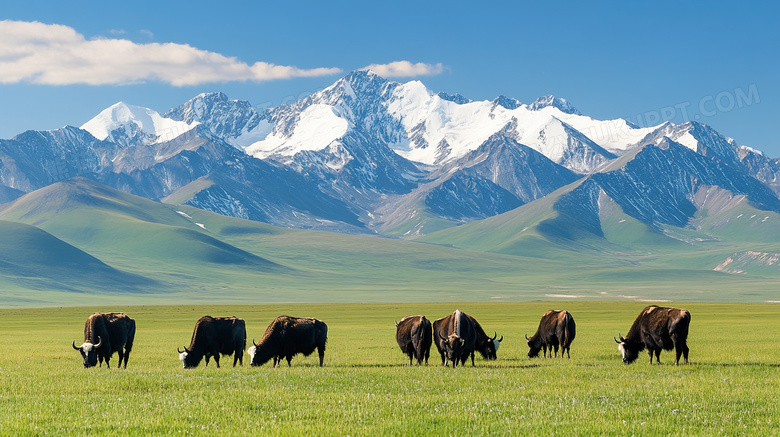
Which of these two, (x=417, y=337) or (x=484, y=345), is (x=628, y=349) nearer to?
(x=484, y=345)

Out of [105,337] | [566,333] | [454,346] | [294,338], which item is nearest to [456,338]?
[454,346]

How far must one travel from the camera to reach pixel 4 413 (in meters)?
17.5

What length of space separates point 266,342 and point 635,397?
1672 centimetres

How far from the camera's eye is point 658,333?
31484mm

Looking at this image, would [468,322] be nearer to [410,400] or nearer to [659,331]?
[659,331]

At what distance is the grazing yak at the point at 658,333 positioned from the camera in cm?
3056

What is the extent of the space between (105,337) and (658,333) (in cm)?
2341

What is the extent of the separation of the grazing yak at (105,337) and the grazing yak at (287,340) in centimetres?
552

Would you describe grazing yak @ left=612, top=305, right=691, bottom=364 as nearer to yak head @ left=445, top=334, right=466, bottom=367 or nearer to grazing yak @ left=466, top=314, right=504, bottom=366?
grazing yak @ left=466, top=314, right=504, bottom=366

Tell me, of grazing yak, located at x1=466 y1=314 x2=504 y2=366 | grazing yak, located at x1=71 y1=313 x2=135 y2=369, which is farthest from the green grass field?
grazing yak, located at x1=466 y1=314 x2=504 y2=366

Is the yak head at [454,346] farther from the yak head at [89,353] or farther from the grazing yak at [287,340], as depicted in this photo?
the yak head at [89,353]

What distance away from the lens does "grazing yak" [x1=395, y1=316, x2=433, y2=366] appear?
32.6 meters

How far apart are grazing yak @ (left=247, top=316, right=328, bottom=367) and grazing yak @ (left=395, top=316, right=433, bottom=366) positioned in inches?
147

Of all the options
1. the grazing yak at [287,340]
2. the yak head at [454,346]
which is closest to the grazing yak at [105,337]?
the grazing yak at [287,340]
